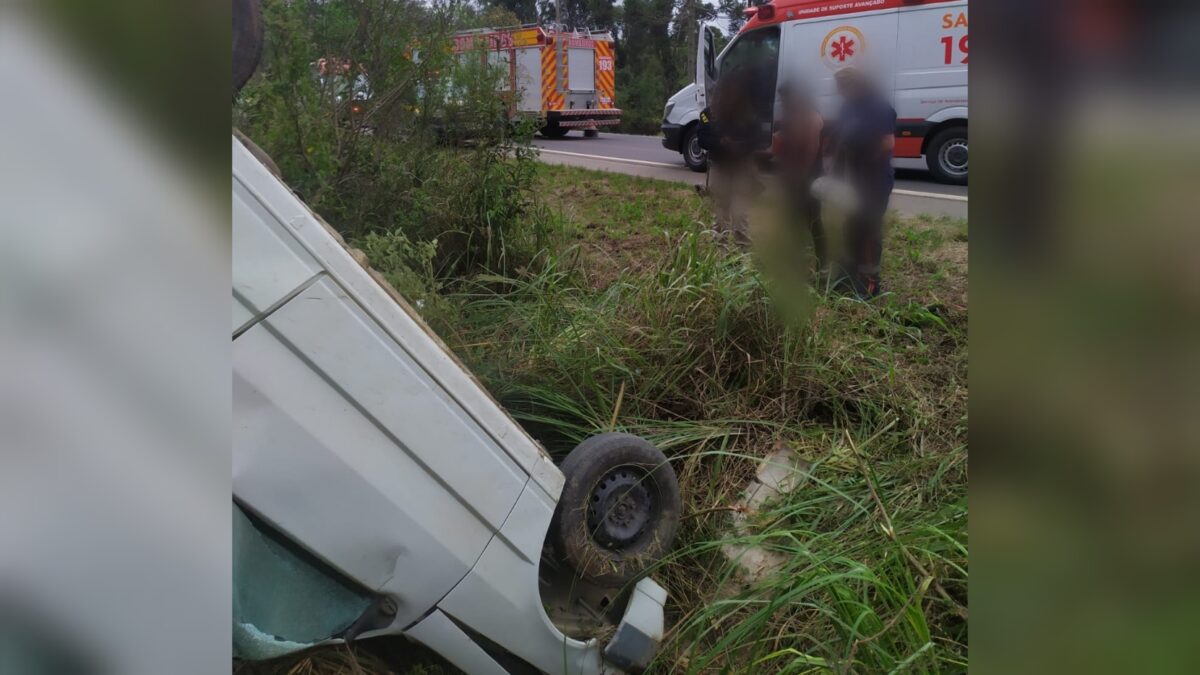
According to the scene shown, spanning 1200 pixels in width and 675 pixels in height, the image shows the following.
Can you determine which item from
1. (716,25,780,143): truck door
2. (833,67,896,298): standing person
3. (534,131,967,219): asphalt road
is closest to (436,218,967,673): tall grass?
(833,67,896,298): standing person

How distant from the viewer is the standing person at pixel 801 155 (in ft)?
6.48

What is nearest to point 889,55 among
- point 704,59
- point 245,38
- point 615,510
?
point 245,38

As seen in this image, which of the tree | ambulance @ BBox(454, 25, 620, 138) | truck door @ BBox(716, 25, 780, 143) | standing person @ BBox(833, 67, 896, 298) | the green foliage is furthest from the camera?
the tree

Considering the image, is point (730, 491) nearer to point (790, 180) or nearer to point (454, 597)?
point (790, 180)

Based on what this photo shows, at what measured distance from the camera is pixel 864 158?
2.31 metres

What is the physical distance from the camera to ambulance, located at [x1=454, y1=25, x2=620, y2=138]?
6398mm

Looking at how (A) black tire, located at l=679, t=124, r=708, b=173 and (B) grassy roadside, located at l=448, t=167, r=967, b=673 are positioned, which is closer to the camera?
(B) grassy roadside, located at l=448, t=167, r=967, b=673

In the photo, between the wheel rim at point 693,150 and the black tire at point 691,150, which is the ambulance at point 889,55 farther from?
the wheel rim at point 693,150

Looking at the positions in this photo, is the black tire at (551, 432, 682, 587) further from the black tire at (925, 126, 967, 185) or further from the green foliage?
the green foliage

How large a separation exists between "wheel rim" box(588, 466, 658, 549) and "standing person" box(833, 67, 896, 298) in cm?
101
